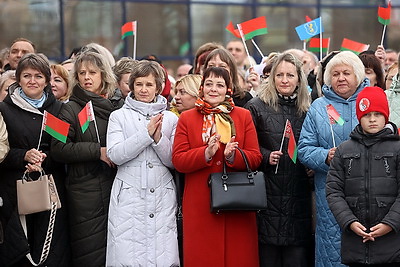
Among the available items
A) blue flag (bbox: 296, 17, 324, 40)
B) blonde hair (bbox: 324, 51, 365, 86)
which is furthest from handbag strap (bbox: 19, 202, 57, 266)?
blue flag (bbox: 296, 17, 324, 40)

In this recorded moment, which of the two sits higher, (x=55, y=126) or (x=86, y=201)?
(x=55, y=126)

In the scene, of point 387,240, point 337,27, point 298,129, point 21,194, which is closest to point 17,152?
point 21,194

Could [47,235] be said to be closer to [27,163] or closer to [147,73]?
[27,163]

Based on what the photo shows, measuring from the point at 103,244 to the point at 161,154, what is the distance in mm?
957

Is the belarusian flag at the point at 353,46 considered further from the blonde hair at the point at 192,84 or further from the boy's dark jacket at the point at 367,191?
the boy's dark jacket at the point at 367,191

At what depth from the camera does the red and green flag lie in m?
6.84

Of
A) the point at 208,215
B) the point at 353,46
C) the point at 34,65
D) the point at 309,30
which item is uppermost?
the point at 309,30

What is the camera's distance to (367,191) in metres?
6.27

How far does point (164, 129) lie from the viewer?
6926 mm

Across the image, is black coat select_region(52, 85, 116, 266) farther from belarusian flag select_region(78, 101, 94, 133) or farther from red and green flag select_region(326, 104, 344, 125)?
red and green flag select_region(326, 104, 344, 125)

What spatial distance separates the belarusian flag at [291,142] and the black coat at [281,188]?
0.16m

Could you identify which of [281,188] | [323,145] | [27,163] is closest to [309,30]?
[323,145]

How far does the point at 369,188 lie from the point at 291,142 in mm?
915

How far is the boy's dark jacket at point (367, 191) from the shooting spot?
6.19 metres
